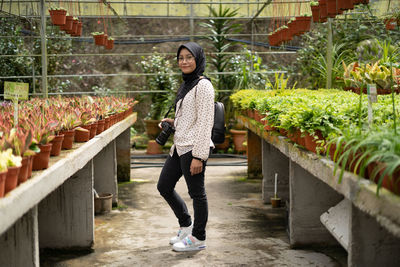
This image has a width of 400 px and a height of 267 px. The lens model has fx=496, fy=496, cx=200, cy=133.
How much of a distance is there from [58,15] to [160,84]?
3.51m

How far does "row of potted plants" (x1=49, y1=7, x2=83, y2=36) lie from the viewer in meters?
6.29

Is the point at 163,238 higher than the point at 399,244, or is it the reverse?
the point at 399,244

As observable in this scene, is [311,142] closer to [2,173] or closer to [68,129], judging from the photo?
[68,129]

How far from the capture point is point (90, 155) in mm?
3434

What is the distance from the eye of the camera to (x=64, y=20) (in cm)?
643

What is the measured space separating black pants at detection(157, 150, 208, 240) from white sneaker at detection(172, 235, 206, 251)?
0.11 feet

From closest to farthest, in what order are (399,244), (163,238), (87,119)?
(399,244) → (87,119) → (163,238)

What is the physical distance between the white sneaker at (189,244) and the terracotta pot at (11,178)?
189cm

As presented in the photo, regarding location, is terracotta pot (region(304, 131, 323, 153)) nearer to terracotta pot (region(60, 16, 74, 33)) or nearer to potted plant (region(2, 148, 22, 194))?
potted plant (region(2, 148, 22, 194))

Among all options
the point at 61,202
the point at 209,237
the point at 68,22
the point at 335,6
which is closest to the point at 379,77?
the point at 335,6

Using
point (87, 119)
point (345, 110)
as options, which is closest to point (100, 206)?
point (87, 119)

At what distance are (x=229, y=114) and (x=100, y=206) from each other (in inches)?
187

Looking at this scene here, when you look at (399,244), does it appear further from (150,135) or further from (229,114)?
(150,135)

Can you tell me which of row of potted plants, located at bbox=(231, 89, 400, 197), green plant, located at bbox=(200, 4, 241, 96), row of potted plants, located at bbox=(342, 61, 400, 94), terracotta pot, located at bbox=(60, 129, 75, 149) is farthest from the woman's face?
green plant, located at bbox=(200, 4, 241, 96)
